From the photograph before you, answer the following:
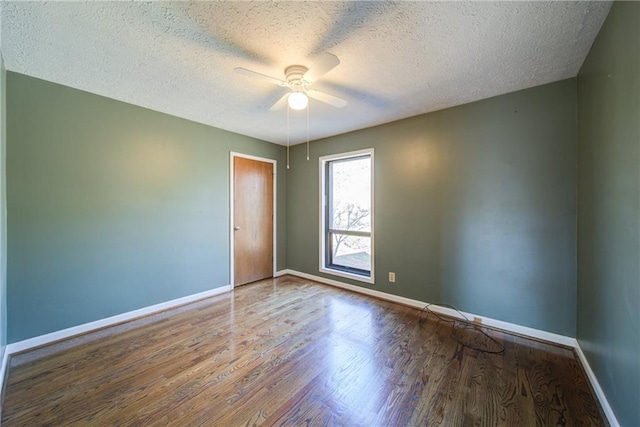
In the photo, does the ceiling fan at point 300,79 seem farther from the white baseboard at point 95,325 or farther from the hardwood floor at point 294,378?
the white baseboard at point 95,325

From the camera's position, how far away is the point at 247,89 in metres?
2.41

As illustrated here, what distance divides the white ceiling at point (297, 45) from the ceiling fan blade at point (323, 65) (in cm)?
18

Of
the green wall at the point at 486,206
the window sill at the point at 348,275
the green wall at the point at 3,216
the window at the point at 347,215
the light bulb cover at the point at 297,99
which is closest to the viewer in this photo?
the green wall at the point at 3,216

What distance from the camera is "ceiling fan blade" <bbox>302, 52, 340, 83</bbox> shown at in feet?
5.19

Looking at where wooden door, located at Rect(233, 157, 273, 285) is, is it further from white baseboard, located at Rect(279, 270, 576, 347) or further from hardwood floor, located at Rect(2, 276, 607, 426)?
hardwood floor, located at Rect(2, 276, 607, 426)

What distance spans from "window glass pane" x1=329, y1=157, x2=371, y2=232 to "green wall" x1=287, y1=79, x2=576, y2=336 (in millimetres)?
305

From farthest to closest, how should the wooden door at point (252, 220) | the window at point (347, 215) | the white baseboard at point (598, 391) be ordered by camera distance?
the wooden door at point (252, 220) → the window at point (347, 215) → the white baseboard at point (598, 391)

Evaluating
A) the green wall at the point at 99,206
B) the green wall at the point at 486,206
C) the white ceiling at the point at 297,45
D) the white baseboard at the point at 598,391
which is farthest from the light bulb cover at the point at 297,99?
the white baseboard at the point at 598,391

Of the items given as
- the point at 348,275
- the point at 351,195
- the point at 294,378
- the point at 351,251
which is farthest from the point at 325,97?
the point at 348,275

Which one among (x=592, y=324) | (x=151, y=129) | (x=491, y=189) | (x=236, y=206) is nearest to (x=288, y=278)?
A: (x=236, y=206)

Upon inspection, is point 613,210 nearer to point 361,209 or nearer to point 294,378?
point 294,378

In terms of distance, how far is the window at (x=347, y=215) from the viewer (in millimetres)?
3748

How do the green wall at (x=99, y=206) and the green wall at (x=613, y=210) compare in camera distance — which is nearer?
the green wall at (x=613, y=210)

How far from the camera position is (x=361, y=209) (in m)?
3.84
